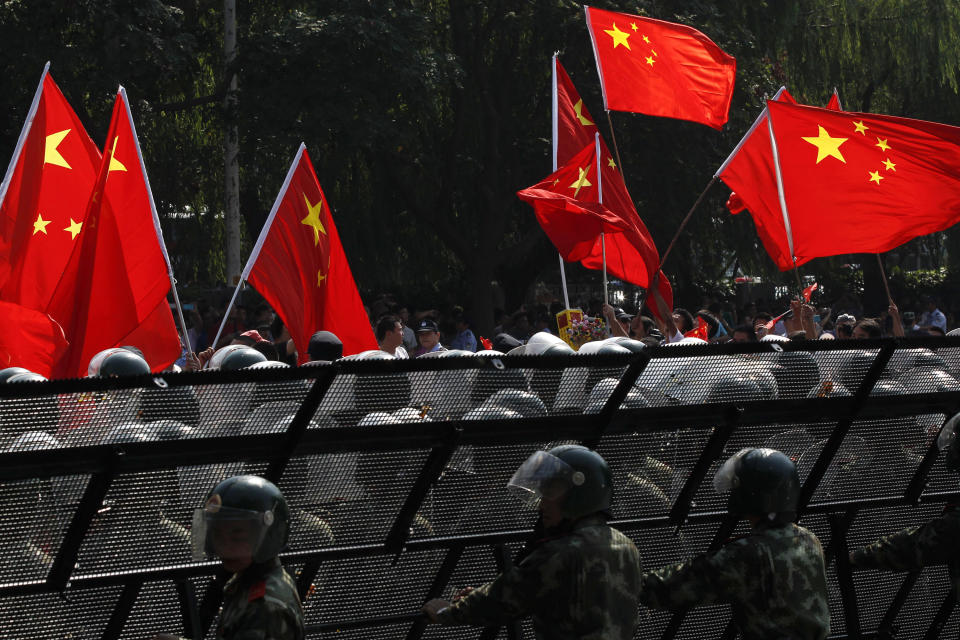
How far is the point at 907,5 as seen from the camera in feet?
88.3

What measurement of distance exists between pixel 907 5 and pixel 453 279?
10587 millimetres

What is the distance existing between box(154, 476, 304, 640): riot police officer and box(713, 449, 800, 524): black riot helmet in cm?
175

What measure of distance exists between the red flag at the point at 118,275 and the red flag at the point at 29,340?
0.62 feet

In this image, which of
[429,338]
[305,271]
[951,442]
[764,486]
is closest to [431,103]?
[429,338]

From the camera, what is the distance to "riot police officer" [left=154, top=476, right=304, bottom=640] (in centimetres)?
380

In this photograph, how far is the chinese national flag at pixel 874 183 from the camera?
1050 cm

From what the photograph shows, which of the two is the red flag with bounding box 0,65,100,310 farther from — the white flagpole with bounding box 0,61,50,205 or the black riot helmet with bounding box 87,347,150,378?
the black riot helmet with bounding box 87,347,150,378

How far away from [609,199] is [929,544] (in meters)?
6.70

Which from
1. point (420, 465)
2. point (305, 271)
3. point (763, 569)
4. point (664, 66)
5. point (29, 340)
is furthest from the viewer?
point (664, 66)

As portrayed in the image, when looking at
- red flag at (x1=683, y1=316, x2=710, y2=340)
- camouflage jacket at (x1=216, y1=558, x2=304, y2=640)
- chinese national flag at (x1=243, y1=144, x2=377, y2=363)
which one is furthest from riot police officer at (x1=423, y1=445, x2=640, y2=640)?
red flag at (x1=683, y1=316, x2=710, y2=340)

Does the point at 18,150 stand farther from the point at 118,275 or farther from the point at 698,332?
the point at 698,332

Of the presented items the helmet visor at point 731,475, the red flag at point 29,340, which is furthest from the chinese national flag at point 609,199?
the helmet visor at point 731,475

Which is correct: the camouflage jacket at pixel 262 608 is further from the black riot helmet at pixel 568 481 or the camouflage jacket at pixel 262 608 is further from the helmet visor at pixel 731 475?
the helmet visor at pixel 731 475

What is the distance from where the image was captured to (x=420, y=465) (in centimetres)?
509
